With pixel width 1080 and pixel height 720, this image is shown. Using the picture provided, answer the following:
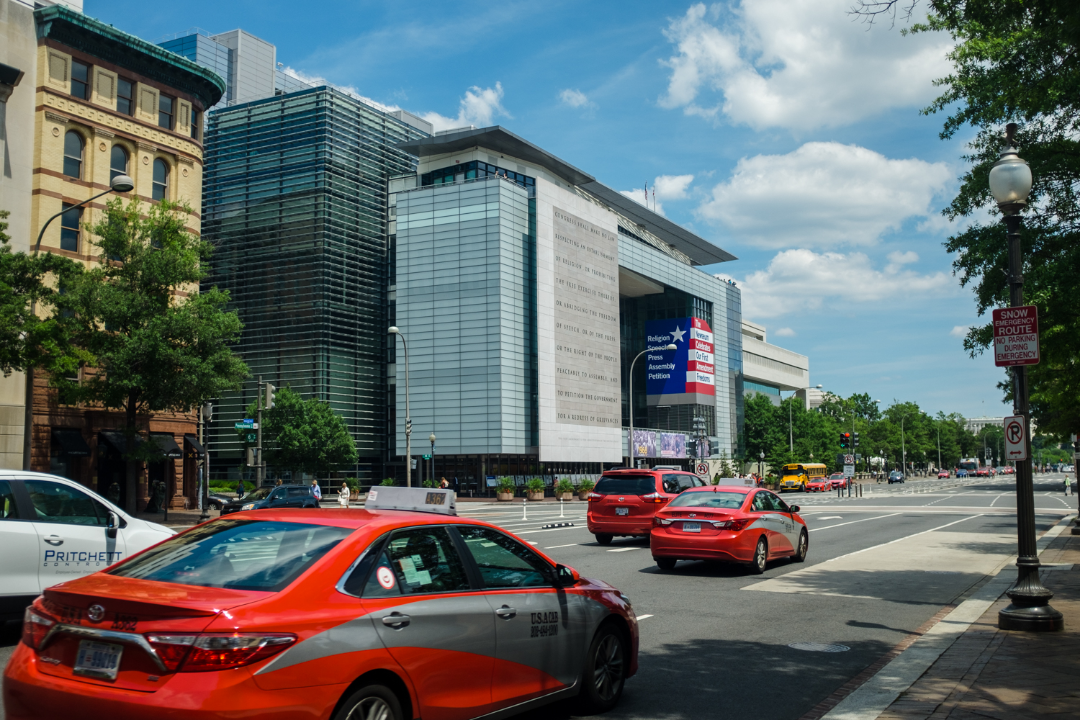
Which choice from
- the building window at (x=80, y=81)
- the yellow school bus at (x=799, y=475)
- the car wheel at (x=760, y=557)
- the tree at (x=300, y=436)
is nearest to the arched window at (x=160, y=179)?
the building window at (x=80, y=81)

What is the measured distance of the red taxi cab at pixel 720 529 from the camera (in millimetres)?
14484

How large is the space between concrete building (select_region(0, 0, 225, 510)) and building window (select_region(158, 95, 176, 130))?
0.15 ft

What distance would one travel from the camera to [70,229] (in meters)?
37.8

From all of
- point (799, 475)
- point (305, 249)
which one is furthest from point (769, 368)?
point (305, 249)

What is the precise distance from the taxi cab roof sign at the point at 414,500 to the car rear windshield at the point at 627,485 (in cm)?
1335

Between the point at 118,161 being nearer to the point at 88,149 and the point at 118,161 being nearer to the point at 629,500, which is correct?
the point at 88,149

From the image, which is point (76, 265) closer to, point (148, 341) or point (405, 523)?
point (148, 341)

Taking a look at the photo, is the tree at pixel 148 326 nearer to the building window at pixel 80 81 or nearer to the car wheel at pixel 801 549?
the building window at pixel 80 81

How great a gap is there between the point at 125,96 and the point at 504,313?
31133 millimetres

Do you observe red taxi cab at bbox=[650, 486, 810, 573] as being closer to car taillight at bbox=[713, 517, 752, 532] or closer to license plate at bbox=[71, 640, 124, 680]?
car taillight at bbox=[713, 517, 752, 532]

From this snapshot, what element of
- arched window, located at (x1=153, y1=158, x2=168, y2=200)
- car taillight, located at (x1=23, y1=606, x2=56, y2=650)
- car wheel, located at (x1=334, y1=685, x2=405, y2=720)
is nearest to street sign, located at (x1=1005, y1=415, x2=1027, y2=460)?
car wheel, located at (x1=334, y1=685, x2=405, y2=720)

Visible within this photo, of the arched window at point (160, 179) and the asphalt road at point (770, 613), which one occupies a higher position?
the arched window at point (160, 179)

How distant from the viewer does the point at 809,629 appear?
10.1 m

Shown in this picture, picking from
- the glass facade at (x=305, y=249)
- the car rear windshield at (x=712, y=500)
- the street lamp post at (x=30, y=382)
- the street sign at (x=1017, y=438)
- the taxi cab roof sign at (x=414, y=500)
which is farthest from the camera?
the glass facade at (x=305, y=249)
